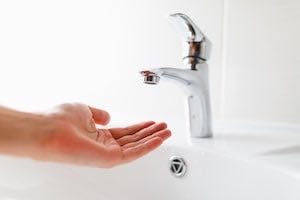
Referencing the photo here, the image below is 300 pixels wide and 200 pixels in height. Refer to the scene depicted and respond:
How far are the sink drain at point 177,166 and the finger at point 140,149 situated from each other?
0.06 metres

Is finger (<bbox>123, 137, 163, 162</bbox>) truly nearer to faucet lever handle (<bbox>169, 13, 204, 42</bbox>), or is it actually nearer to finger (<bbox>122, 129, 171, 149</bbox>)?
finger (<bbox>122, 129, 171, 149</bbox>)

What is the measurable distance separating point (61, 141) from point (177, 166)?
0.17 meters

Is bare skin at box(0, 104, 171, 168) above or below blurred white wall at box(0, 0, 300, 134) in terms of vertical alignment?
below

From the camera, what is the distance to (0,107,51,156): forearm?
470 mm

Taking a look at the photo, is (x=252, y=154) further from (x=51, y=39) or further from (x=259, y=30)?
(x=51, y=39)

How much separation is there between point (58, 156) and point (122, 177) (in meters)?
0.14

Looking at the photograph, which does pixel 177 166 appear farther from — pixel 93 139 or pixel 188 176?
pixel 93 139

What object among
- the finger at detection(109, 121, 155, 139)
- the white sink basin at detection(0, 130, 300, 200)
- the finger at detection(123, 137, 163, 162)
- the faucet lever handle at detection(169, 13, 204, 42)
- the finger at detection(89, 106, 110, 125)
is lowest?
the white sink basin at detection(0, 130, 300, 200)

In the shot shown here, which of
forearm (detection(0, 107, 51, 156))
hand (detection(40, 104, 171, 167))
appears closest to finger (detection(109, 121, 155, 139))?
hand (detection(40, 104, 171, 167))

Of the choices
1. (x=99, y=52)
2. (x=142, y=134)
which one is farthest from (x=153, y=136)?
(x=99, y=52)

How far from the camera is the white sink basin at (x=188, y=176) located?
0.48 metres

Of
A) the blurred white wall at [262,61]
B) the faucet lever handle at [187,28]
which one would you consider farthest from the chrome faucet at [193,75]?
the blurred white wall at [262,61]

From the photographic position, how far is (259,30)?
2.07 feet

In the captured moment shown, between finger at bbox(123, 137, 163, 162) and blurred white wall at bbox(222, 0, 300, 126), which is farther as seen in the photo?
blurred white wall at bbox(222, 0, 300, 126)
